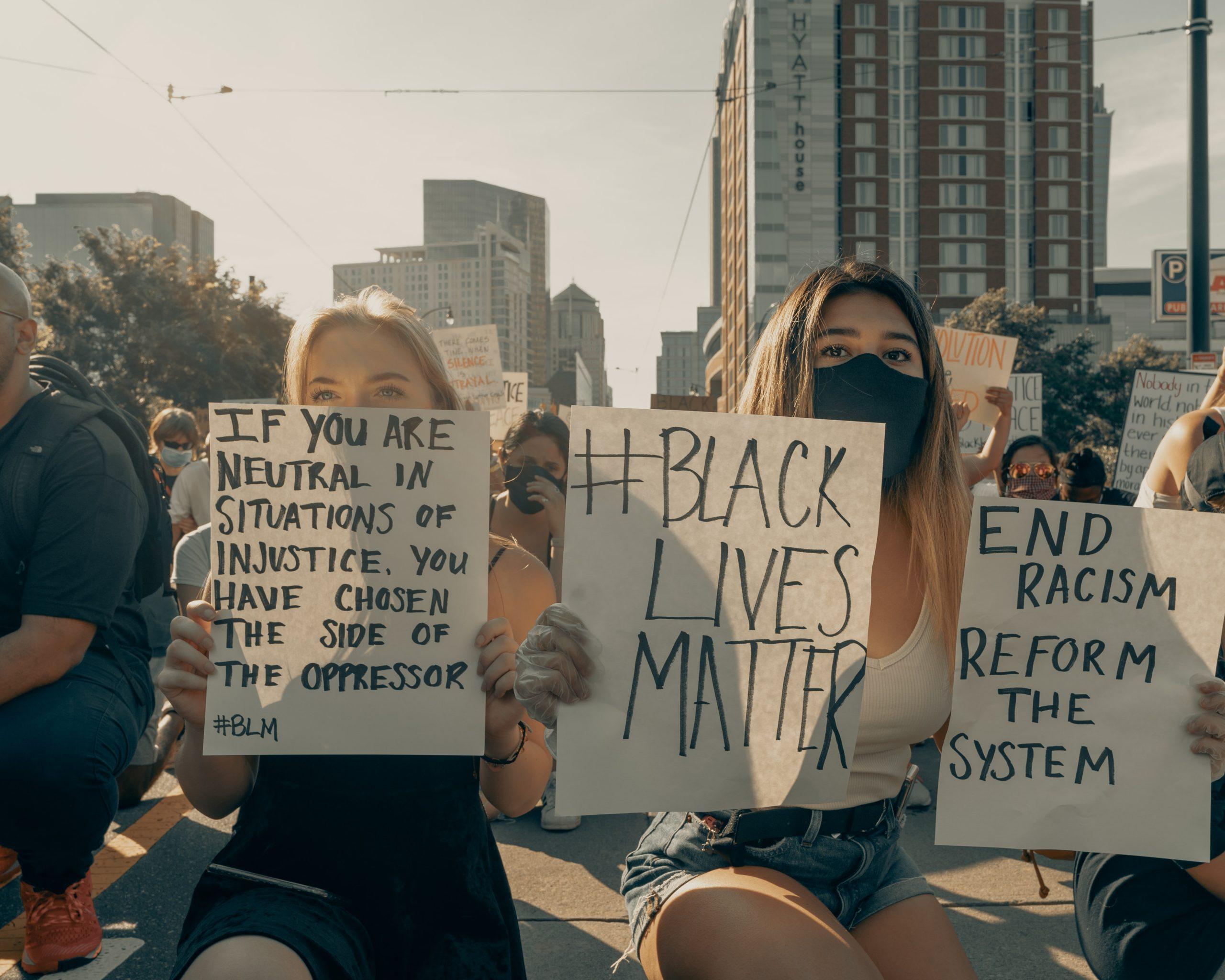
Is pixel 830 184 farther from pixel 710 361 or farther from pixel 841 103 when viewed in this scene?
pixel 710 361

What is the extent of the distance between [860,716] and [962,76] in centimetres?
7351

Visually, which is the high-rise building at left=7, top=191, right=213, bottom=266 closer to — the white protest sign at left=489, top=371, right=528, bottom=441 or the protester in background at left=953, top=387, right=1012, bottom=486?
the white protest sign at left=489, top=371, right=528, bottom=441

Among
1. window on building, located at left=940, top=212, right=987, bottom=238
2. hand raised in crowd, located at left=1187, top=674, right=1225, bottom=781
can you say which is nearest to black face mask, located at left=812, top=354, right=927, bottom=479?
hand raised in crowd, located at left=1187, top=674, right=1225, bottom=781

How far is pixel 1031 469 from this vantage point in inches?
207

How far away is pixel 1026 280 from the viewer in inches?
2665

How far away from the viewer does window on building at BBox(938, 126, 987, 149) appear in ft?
218

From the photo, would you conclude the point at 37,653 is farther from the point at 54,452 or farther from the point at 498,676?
the point at 498,676

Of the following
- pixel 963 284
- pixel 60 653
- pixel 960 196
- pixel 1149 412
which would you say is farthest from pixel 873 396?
pixel 960 196

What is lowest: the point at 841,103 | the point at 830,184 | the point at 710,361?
the point at 710,361

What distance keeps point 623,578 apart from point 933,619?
2.10 feet

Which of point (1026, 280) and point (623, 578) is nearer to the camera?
point (623, 578)

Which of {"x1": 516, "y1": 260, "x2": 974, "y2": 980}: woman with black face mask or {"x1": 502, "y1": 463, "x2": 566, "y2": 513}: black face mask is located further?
{"x1": 502, "y1": 463, "x2": 566, "y2": 513}: black face mask

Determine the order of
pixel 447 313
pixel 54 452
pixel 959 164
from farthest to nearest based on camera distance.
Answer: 1. pixel 959 164
2. pixel 447 313
3. pixel 54 452

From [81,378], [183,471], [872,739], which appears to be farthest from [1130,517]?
[183,471]
